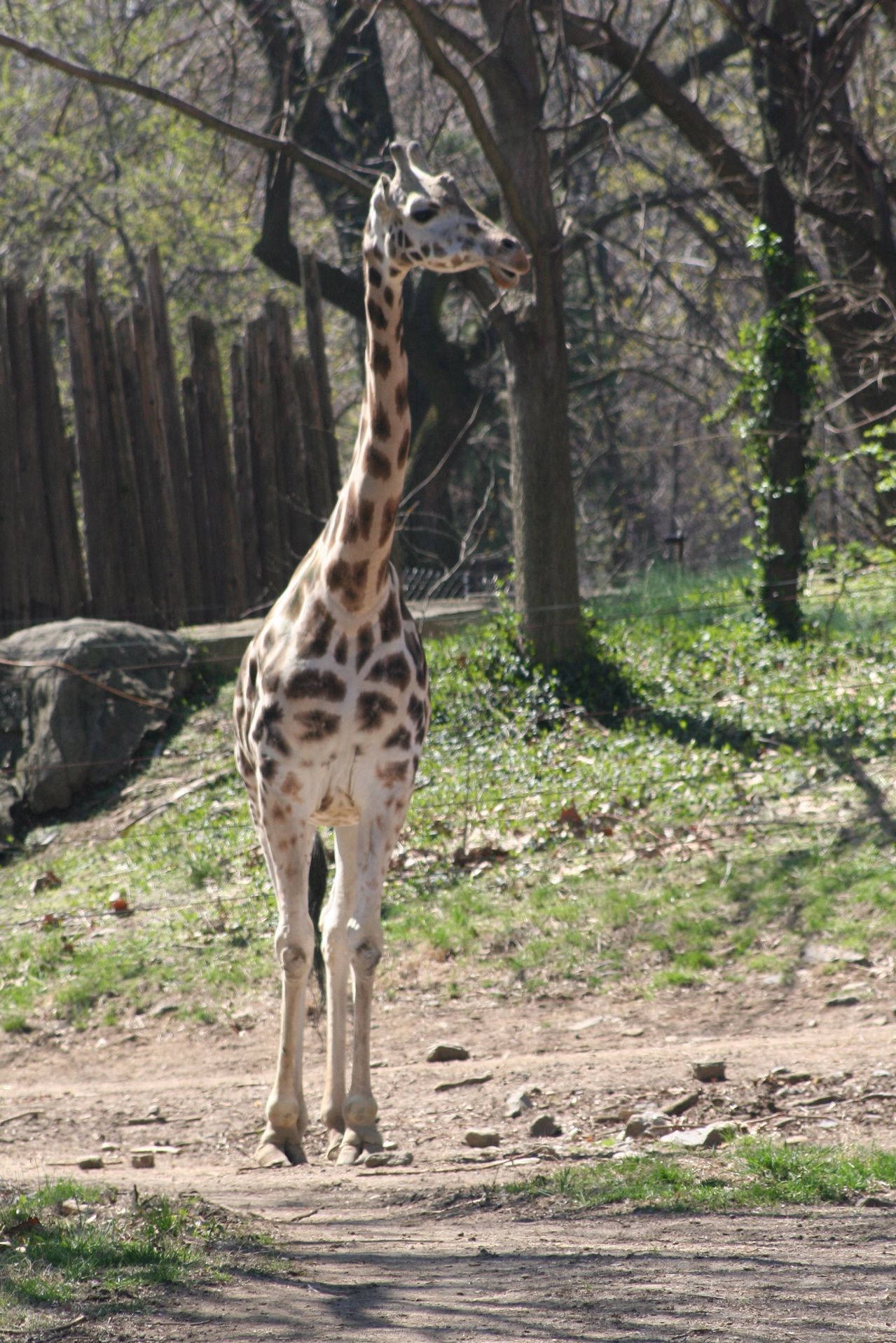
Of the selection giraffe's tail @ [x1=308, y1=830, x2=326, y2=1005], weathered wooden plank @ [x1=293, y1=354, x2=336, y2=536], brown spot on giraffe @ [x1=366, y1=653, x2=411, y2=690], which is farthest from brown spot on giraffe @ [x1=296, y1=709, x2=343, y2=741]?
weathered wooden plank @ [x1=293, y1=354, x2=336, y2=536]

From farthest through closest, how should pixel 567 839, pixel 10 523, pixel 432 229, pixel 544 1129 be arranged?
pixel 10 523
pixel 567 839
pixel 544 1129
pixel 432 229

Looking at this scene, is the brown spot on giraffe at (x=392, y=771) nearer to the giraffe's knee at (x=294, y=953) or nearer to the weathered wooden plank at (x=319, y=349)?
the giraffe's knee at (x=294, y=953)

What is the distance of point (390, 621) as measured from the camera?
4.95 meters

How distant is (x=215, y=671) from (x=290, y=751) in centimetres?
648

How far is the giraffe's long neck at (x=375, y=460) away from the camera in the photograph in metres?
4.57

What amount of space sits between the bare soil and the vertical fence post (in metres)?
5.72

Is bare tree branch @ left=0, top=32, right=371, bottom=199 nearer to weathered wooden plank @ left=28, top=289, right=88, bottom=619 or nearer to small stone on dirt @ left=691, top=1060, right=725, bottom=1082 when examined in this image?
weathered wooden plank @ left=28, top=289, right=88, bottom=619

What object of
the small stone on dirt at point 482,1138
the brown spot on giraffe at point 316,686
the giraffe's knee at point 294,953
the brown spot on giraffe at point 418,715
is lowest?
the small stone on dirt at point 482,1138

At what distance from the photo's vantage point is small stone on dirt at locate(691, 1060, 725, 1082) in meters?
5.29

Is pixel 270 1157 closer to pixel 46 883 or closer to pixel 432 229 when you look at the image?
pixel 432 229

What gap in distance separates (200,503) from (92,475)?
101 cm

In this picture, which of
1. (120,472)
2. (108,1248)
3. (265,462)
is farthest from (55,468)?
(108,1248)

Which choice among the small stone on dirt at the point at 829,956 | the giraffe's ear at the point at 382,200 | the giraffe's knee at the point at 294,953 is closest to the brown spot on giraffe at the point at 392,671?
the giraffe's knee at the point at 294,953

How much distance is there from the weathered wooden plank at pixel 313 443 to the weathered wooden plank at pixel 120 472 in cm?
165
